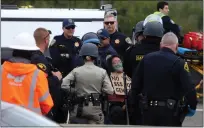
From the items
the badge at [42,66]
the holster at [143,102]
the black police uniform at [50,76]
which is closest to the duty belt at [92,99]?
the black police uniform at [50,76]

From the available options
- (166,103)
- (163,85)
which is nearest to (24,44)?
(163,85)

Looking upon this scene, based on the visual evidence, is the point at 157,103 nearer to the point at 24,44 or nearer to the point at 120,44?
the point at 24,44

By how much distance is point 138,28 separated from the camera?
29.1 ft

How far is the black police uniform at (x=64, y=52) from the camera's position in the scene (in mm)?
9375

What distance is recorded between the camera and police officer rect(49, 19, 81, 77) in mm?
9383

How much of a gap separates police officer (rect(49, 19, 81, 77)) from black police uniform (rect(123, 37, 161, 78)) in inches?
33.1

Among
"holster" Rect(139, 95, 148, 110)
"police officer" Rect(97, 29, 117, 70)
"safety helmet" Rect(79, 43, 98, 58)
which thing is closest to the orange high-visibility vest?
"holster" Rect(139, 95, 148, 110)

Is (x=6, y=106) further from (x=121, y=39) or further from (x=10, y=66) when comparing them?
(x=121, y=39)

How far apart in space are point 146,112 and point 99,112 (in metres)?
0.67

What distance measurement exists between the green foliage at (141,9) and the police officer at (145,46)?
14130 mm

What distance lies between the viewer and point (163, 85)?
7328mm

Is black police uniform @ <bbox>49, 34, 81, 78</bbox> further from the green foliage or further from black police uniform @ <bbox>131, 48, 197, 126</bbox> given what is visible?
the green foliage

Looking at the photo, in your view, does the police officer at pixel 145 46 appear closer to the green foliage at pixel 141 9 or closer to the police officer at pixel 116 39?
the police officer at pixel 116 39

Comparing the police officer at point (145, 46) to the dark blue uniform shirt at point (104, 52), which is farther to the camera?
the dark blue uniform shirt at point (104, 52)
